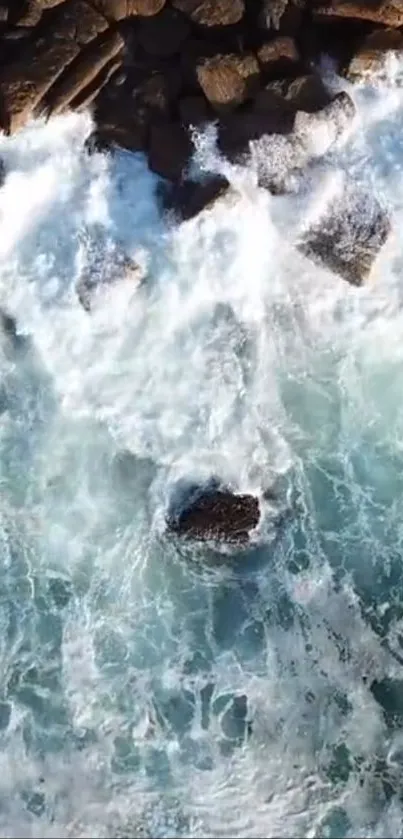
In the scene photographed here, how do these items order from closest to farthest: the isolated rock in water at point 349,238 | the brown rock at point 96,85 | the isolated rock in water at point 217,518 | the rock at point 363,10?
the isolated rock in water at point 217,518 → the rock at point 363,10 → the brown rock at point 96,85 → the isolated rock in water at point 349,238

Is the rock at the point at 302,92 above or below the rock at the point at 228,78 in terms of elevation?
below

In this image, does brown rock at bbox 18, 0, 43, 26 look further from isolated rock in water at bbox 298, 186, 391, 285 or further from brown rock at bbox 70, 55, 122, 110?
isolated rock in water at bbox 298, 186, 391, 285

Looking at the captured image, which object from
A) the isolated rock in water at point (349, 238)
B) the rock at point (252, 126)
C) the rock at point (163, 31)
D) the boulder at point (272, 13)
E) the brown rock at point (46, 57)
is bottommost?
the isolated rock in water at point (349, 238)

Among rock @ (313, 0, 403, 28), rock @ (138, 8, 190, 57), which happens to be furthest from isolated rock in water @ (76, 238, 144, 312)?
rock @ (313, 0, 403, 28)

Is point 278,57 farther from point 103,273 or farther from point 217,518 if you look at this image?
point 217,518

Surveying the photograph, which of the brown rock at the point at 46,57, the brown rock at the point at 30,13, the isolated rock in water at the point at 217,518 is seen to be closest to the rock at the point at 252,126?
the brown rock at the point at 46,57

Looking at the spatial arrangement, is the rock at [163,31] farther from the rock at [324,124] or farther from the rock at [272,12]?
the rock at [324,124]

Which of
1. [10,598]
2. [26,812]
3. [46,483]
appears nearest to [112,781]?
[26,812]
